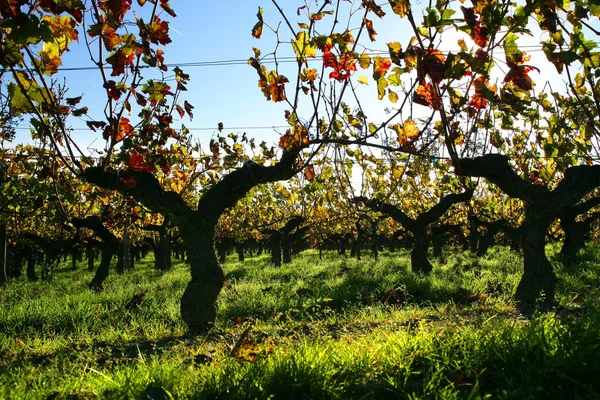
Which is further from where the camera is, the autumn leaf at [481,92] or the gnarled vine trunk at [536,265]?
the gnarled vine trunk at [536,265]

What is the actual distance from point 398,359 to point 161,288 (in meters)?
8.90

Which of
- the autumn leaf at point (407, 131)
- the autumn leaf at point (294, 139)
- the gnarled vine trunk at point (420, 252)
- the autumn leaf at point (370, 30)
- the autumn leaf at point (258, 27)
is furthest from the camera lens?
the gnarled vine trunk at point (420, 252)

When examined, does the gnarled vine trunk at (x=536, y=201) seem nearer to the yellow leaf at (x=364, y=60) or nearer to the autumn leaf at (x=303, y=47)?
the yellow leaf at (x=364, y=60)

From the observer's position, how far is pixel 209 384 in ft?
8.97

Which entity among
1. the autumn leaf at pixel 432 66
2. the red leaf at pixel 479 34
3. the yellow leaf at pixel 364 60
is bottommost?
the autumn leaf at pixel 432 66

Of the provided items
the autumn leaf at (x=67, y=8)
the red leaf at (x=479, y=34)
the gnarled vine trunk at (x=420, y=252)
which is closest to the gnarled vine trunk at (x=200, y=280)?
the autumn leaf at (x=67, y=8)

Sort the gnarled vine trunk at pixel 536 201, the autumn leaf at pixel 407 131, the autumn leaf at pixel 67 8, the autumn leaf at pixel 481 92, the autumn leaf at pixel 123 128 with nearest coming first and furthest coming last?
the autumn leaf at pixel 67 8
the autumn leaf at pixel 481 92
the autumn leaf at pixel 407 131
the autumn leaf at pixel 123 128
the gnarled vine trunk at pixel 536 201

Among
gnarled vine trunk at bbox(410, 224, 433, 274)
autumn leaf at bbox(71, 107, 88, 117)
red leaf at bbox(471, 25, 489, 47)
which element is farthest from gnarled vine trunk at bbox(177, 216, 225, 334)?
gnarled vine trunk at bbox(410, 224, 433, 274)

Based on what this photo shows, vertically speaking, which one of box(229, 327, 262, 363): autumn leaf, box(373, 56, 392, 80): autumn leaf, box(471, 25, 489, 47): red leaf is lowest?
box(229, 327, 262, 363): autumn leaf

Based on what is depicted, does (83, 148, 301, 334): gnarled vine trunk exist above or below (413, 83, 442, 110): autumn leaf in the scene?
below

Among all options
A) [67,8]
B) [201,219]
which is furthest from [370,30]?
[201,219]

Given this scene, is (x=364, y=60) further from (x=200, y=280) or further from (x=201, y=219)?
(x=200, y=280)

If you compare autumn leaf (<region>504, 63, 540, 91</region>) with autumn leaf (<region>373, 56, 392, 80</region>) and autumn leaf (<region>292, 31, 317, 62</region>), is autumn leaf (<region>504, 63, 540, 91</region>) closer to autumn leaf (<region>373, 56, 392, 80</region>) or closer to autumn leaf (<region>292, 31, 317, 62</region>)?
autumn leaf (<region>373, 56, 392, 80</region>)

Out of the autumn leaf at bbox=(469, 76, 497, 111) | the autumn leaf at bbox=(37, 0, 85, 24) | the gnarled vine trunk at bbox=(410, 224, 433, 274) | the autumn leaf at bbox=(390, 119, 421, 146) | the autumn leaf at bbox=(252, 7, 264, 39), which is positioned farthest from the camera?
the gnarled vine trunk at bbox=(410, 224, 433, 274)
